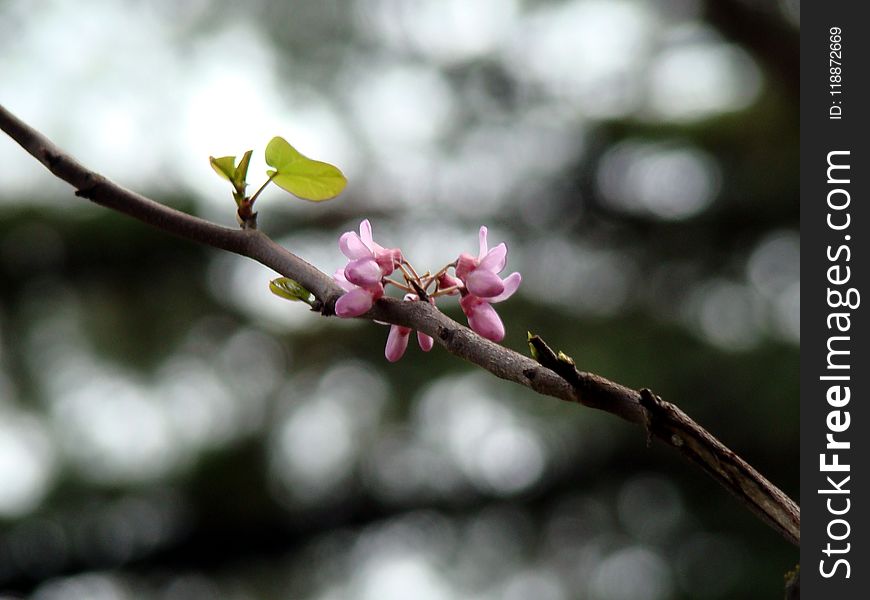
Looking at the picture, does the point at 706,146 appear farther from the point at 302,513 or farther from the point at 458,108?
the point at 302,513

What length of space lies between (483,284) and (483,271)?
0.01 m

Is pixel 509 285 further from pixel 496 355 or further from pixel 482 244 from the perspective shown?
pixel 496 355

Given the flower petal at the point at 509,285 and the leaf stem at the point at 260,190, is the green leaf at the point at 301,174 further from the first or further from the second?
the flower petal at the point at 509,285

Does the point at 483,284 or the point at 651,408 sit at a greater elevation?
the point at 483,284

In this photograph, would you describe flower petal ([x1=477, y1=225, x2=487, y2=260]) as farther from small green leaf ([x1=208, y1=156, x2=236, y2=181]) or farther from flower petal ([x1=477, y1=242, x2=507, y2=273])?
small green leaf ([x1=208, y1=156, x2=236, y2=181])

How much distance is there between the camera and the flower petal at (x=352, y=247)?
0.57 m

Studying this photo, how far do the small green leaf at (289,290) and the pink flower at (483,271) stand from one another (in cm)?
10

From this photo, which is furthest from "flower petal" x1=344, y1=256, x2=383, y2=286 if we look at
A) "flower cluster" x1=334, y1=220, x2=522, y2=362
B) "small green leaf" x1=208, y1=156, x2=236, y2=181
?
"small green leaf" x1=208, y1=156, x2=236, y2=181

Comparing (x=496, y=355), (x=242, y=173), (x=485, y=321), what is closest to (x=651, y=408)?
(x=496, y=355)

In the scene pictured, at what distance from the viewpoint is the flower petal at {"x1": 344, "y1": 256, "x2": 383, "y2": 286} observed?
0.51m

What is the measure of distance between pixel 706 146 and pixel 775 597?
4.97 ft

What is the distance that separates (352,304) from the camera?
496 mm

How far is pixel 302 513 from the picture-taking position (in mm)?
2811

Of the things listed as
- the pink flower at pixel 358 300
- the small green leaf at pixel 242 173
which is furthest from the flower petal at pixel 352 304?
the small green leaf at pixel 242 173
